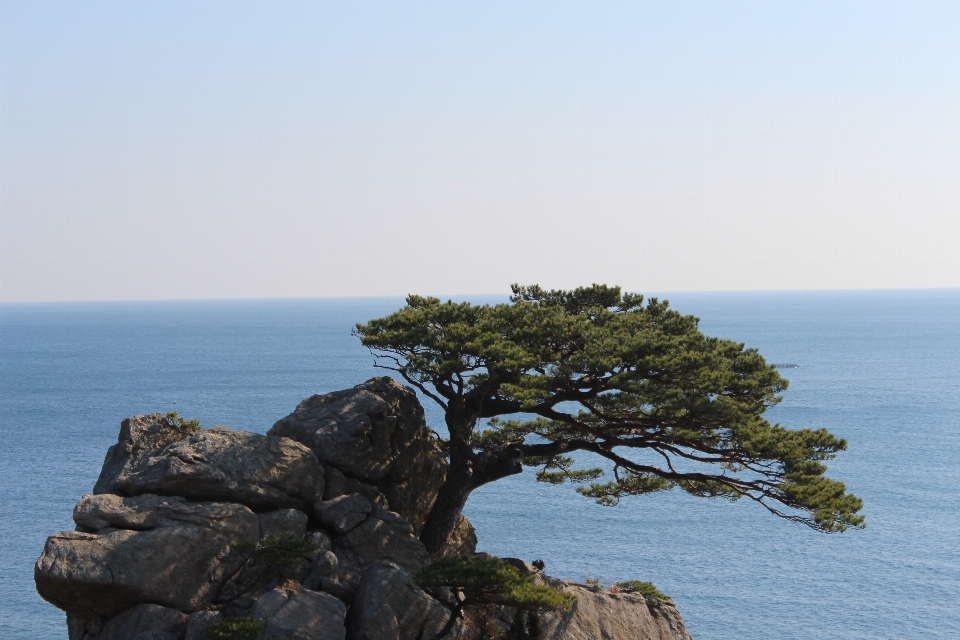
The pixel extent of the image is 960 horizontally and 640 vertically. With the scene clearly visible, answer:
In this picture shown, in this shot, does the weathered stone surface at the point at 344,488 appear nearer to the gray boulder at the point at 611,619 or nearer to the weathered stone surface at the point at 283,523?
the weathered stone surface at the point at 283,523

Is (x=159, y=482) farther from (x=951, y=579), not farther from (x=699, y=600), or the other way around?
(x=951, y=579)

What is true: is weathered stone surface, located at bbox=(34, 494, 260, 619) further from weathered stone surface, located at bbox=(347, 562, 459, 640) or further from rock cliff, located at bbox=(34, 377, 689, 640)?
weathered stone surface, located at bbox=(347, 562, 459, 640)

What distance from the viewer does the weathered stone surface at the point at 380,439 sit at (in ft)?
72.3

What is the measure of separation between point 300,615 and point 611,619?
8.14 meters

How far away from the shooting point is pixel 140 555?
17781 millimetres

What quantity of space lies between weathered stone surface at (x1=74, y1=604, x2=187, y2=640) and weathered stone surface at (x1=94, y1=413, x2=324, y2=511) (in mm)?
2660

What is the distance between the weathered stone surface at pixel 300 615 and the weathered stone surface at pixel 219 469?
3.06m

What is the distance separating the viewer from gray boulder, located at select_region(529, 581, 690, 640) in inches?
794

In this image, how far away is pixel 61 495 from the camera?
70.8 meters

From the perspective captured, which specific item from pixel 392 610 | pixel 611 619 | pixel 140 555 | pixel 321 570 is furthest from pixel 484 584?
pixel 140 555

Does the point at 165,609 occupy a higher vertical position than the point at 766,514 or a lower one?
higher

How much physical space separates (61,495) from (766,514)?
192 ft

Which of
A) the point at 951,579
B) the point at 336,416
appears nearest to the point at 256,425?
the point at 951,579

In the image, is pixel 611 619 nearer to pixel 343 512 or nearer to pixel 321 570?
pixel 343 512
